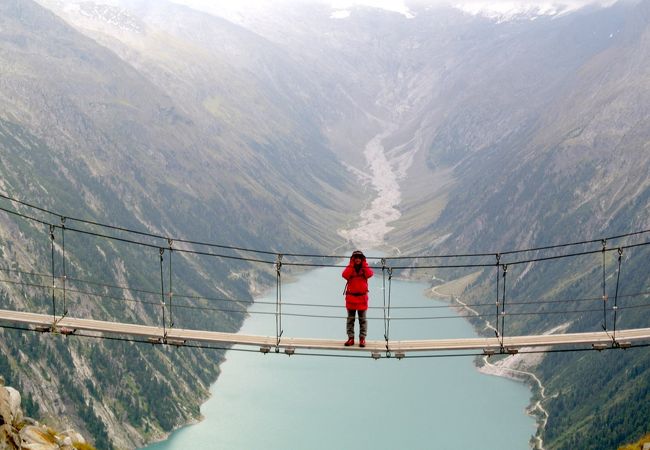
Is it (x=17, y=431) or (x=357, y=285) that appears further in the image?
→ (x=17, y=431)

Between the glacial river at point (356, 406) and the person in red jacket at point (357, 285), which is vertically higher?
the person in red jacket at point (357, 285)

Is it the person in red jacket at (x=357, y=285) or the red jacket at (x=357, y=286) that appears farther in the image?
the red jacket at (x=357, y=286)

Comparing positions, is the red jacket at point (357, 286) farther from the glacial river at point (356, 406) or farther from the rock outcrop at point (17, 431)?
the glacial river at point (356, 406)

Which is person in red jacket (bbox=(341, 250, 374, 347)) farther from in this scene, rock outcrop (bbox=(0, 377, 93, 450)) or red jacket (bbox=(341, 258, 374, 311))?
rock outcrop (bbox=(0, 377, 93, 450))

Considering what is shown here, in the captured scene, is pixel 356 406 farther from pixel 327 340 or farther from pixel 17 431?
pixel 17 431

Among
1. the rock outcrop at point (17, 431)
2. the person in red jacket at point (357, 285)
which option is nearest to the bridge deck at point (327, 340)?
the person in red jacket at point (357, 285)

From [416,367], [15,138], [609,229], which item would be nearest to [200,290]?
[15,138]

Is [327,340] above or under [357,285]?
under

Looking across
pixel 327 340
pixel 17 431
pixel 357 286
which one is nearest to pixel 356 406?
pixel 327 340
